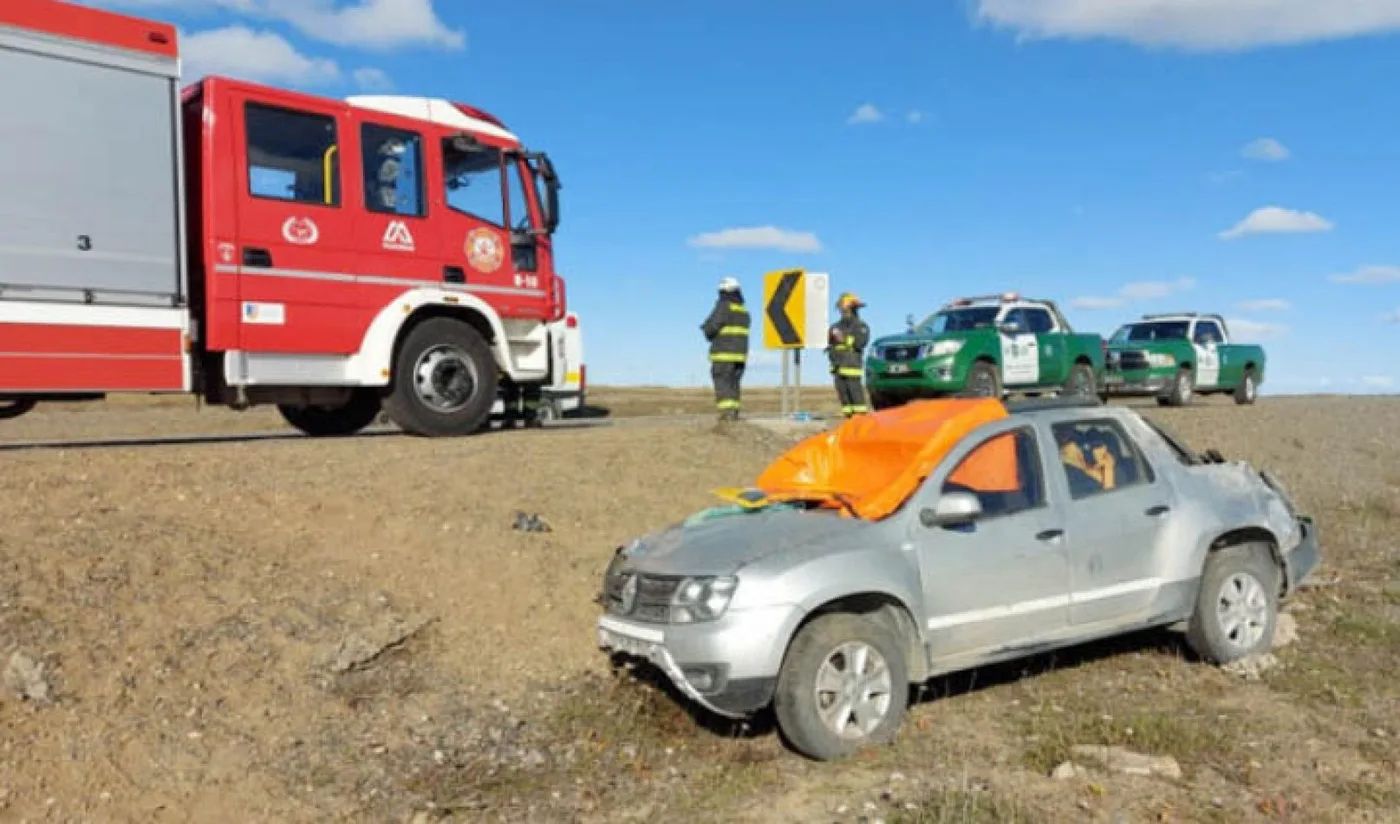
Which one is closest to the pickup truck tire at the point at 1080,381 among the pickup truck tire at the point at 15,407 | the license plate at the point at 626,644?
the license plate at the point at 626,644

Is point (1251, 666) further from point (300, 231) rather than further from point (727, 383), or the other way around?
point (300, 231)

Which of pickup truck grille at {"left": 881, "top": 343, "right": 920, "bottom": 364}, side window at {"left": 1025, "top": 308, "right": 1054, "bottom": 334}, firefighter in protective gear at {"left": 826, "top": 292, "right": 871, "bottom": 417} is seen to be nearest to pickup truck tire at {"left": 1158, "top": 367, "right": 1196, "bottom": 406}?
side window at {"left": 1025, "top": 308, "right": 1054, "bottom": 334}

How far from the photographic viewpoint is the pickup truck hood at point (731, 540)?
200 inches

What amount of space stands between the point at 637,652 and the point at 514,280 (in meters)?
6.21

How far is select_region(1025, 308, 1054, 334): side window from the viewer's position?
17234 mm

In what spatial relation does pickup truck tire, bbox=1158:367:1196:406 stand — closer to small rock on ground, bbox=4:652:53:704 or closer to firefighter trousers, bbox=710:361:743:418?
firefighter trousers, bbox=710:361:743:418

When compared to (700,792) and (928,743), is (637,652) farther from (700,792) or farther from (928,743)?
(928,743)

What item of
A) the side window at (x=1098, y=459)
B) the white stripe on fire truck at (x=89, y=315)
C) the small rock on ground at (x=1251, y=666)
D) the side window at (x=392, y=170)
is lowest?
the small rock on ground at (x=1251, y=666)

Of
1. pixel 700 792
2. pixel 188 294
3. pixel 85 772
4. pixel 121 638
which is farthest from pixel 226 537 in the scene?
pixel 700 792

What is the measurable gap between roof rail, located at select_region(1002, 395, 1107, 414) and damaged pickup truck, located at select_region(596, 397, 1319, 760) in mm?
23

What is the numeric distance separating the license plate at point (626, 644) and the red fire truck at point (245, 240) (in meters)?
5.01

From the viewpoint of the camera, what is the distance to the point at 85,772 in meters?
4.76

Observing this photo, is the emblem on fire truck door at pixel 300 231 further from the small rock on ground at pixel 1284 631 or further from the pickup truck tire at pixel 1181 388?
the pickup truck tire at pixel 1181 388

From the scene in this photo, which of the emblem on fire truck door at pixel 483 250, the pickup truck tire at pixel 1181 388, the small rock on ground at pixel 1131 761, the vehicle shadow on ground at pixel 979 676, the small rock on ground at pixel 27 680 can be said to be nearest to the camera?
the small rock on ground at pixel 1131 761
